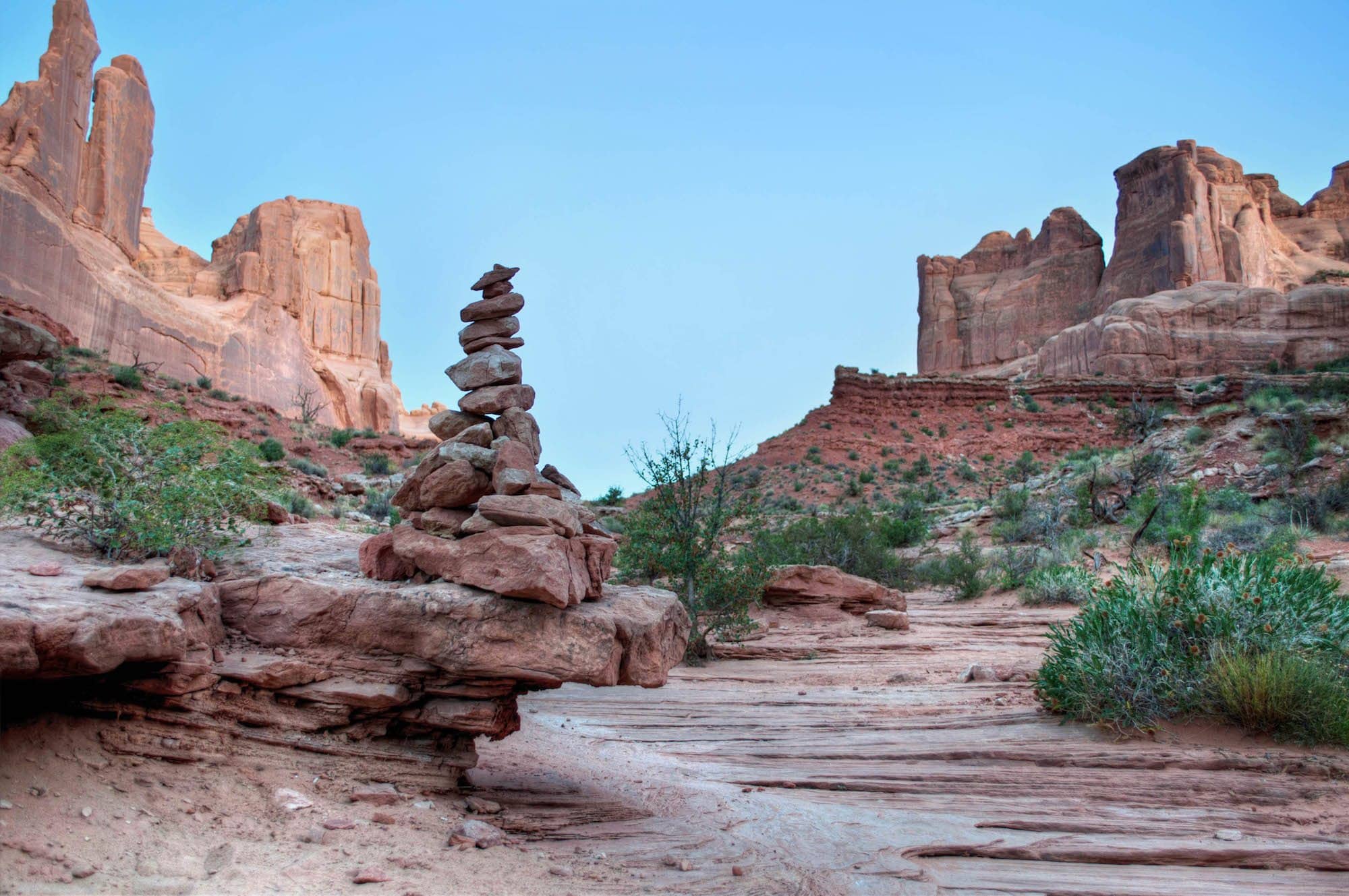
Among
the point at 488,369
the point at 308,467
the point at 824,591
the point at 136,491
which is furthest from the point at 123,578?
the point at 308,467

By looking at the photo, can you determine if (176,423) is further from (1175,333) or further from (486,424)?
(1175,333)

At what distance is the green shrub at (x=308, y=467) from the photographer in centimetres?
2430

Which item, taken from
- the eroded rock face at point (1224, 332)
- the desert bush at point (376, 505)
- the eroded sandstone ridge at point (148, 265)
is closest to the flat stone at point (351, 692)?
the desert bush at point (376, 505)

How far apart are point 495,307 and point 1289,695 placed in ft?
22.8

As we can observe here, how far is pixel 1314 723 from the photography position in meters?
6.33

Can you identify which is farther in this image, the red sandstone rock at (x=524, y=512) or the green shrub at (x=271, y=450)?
the green shrub at (x=271, y=450)

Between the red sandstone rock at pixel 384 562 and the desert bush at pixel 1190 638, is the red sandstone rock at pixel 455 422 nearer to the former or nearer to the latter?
the red sandstone rock at pixel 384 562

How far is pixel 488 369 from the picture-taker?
6523 millimetres

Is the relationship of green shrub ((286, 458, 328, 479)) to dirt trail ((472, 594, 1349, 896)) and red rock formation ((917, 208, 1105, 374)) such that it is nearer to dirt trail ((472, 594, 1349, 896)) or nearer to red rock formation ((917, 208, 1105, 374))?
dirt trail ((472, 594, 1349, 896))

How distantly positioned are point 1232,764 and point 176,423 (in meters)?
8.59

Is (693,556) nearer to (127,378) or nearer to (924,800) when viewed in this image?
(924,800)

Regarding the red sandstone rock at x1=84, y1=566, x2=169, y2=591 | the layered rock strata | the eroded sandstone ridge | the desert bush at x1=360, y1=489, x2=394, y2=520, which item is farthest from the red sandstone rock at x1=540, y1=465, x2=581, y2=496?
the eroded sandstone ridge

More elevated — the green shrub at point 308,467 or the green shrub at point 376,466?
the green shrub at point 376,466

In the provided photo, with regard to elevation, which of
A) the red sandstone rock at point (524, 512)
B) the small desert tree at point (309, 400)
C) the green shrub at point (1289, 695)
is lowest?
the green shrub at point (1289, 695)
